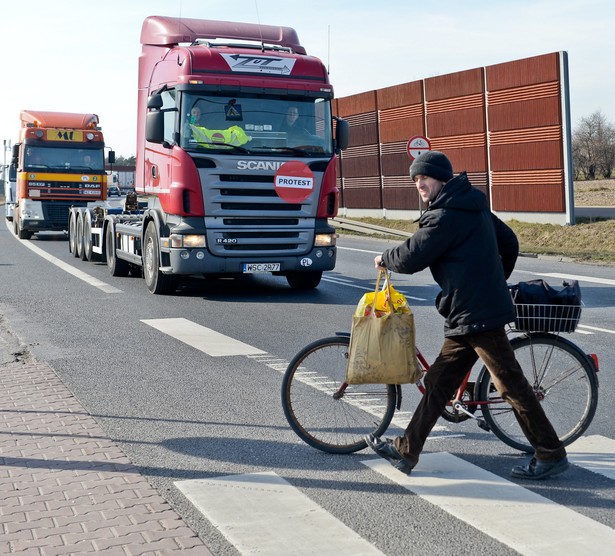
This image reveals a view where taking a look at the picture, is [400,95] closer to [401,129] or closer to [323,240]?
[401,129]

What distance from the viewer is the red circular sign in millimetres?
13945

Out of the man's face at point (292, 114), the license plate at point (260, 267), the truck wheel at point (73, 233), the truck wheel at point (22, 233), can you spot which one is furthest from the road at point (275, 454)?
the truck wheel at point (22, 233)

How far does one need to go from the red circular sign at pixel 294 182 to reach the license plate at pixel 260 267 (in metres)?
0.97

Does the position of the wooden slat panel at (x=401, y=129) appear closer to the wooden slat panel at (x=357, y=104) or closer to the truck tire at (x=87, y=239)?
the wooden slat panel at (x=357, y=104)

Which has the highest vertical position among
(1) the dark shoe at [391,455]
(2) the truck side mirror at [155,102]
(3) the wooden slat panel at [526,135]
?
(3) the wooden slat panel at [526,135]

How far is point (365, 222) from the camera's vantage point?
34.9m

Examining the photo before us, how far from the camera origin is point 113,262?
17906 millimetres

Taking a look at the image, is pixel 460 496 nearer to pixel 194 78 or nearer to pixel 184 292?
pixel 194 78

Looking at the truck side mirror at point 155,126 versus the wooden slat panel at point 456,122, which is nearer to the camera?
the truck side mirror at point 155,126

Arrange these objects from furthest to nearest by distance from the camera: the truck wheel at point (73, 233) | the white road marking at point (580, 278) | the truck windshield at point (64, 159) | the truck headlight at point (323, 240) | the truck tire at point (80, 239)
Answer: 1. the truck windshield at point (64, 159)
2. the truck wheel at point (73, 233)
3. the truck tire at point (80, 239)
4. the white road marking at point (580, 278)
5. the truck headlight at point (323, 240)

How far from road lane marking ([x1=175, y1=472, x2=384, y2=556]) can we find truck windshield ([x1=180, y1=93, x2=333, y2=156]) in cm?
873

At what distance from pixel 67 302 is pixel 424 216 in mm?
9356

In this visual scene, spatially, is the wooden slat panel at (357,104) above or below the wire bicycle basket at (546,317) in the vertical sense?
above

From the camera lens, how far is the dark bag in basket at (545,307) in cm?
558
